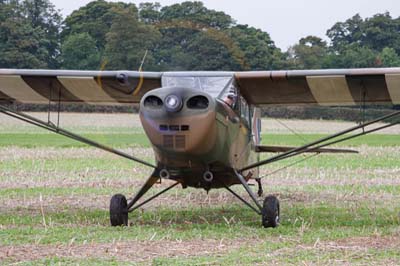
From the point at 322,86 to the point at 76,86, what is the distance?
3.89m

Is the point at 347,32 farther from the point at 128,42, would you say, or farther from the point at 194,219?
the point at 194,219

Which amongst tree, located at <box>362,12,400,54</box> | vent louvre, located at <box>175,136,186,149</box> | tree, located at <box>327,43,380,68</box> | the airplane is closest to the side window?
the airplane

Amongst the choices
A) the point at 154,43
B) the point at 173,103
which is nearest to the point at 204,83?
the point at 173,103

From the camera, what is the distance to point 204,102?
397 inches

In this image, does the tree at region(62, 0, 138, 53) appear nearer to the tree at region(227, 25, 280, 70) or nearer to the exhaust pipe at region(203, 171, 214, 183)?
the tree at region(227, 25, 280, 70)

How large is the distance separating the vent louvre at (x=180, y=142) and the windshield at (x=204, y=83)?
45.9 inches

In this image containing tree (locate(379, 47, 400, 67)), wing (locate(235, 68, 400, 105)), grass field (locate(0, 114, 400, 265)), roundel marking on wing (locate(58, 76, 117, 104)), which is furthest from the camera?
tree (locate(379, 47, 400, 67))

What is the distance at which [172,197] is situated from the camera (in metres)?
14.8

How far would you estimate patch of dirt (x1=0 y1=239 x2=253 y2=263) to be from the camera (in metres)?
7.99

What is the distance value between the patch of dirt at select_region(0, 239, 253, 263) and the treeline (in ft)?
12.7

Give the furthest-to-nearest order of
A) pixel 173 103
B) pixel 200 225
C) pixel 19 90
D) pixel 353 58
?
pixel 353 58 < pixel 19 90 < pixel 200 225 < pixel 173 103

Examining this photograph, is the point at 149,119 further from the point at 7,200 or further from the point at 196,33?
the point at 7,200

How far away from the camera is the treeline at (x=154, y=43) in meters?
12.8

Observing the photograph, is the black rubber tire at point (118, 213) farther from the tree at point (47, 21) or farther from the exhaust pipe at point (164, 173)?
the tree at point (47, 21)
